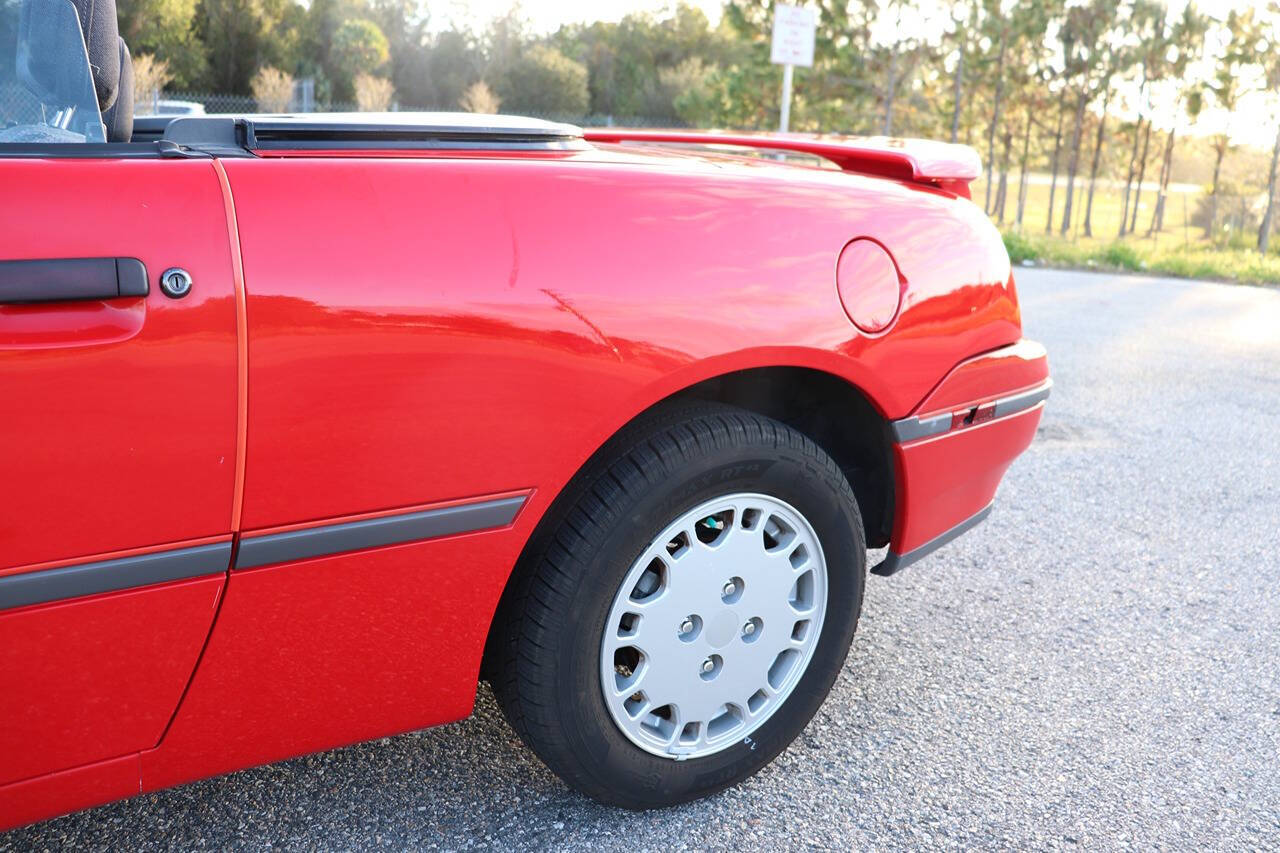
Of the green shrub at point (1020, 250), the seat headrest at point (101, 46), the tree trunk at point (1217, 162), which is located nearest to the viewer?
the seat headrest at point (101, 46)

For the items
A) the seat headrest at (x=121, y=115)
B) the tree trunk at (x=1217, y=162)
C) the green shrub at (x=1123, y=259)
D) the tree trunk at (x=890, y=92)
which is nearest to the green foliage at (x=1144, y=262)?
the green shrub at (x=1123, y=259)

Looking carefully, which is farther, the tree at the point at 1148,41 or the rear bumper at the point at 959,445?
the tree at the point at 1148,41

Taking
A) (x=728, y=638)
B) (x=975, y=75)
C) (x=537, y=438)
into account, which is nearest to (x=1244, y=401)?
(x=728, y=638)

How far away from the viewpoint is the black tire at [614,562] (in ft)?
5.60

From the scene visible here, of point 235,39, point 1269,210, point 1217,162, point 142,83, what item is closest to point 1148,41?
point 1217,162

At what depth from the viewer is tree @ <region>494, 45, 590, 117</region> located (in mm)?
43594

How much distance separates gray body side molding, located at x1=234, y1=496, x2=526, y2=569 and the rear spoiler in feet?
4.05

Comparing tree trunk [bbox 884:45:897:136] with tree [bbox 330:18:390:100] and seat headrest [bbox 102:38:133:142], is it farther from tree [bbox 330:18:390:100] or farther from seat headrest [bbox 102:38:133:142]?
seat headrest [bbox 102:38:133:142]

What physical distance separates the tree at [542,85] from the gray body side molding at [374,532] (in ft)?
144

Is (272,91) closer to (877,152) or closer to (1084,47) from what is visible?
(1084,47)

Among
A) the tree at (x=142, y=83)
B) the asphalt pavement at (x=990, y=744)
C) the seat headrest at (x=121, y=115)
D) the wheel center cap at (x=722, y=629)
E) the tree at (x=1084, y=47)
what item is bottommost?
the asphalt pavement at (x=990, y=744)

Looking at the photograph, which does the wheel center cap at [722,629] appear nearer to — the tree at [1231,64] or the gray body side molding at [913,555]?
the gray body side molding at [913,555]

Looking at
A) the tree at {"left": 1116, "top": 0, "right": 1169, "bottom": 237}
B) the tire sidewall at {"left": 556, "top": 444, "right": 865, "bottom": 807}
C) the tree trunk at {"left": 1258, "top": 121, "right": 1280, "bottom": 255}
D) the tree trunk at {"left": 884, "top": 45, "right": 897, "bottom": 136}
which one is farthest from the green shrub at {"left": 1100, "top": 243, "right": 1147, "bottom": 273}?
the tree at {"left": 1116, "top": 0, "right": 1169, "bottom": 237}

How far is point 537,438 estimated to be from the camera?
5.20 feet
